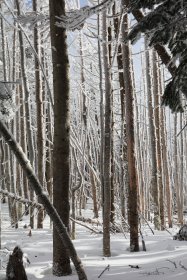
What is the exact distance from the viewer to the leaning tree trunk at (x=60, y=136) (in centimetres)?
468

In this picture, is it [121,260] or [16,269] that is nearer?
[16,269]

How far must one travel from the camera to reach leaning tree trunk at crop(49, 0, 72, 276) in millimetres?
4676

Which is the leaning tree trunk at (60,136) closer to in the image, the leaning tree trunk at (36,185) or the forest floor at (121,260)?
the forest floor at (121,260)

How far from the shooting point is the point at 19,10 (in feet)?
31.3

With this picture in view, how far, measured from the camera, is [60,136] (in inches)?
185

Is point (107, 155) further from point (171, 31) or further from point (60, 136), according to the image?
point (171, 31)

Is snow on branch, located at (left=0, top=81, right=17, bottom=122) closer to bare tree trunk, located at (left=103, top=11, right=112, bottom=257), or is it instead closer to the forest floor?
bare tree trunk, located at (left=103, top=11, right=112, bottom=257)

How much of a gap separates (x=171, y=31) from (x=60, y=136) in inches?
71.6

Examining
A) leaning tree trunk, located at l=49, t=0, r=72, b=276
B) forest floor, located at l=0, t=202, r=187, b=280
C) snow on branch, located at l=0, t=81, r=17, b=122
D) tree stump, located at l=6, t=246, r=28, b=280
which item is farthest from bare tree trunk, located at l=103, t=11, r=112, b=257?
tree stump, located at l=6, t=246, r=28, b=280

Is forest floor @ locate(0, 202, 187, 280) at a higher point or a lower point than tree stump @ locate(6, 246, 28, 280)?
lower

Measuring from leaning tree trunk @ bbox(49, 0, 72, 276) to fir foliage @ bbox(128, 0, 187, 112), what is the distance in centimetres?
122

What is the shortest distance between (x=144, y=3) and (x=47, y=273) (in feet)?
11.0

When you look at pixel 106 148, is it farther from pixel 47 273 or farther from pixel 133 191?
pixel 47 273

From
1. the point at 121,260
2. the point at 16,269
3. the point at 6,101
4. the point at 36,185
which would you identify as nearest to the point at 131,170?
the point at 121,260
